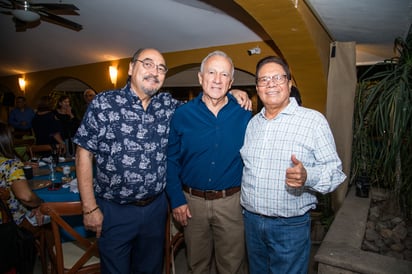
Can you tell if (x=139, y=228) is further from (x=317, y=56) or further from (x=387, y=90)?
(x=387, y=90)

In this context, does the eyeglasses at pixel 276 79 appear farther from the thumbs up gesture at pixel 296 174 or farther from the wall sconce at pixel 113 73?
the wall sconce at pixel 113 73

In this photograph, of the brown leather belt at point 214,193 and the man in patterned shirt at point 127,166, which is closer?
the man in patterned shirt at point 127,166

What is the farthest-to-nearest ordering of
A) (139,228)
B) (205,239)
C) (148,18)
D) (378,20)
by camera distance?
(148,18)
(378,20)
(205,239)
(139,228)

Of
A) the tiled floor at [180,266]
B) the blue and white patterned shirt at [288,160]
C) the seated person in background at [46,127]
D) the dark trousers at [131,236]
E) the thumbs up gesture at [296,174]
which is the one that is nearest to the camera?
the thumbs up gesture at [296,174]

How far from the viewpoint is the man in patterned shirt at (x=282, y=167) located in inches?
54.2

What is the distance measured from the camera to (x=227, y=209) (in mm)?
1650

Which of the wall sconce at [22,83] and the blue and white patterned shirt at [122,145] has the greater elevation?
the wall sconce at [22,83]

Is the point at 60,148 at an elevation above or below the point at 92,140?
below

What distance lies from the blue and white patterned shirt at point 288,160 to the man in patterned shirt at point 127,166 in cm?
61

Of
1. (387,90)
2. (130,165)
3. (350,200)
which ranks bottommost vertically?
(350,200)

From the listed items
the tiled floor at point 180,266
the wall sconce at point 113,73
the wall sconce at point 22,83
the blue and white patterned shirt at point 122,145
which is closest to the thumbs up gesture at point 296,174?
the blue and white patterned shirt at point 122,145

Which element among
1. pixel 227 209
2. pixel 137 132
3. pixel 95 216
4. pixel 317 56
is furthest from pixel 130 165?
pixel 317 56

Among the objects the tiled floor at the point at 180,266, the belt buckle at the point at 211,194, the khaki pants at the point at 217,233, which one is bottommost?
the tiled floor at the point at 180,266

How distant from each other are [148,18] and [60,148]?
243 cm
